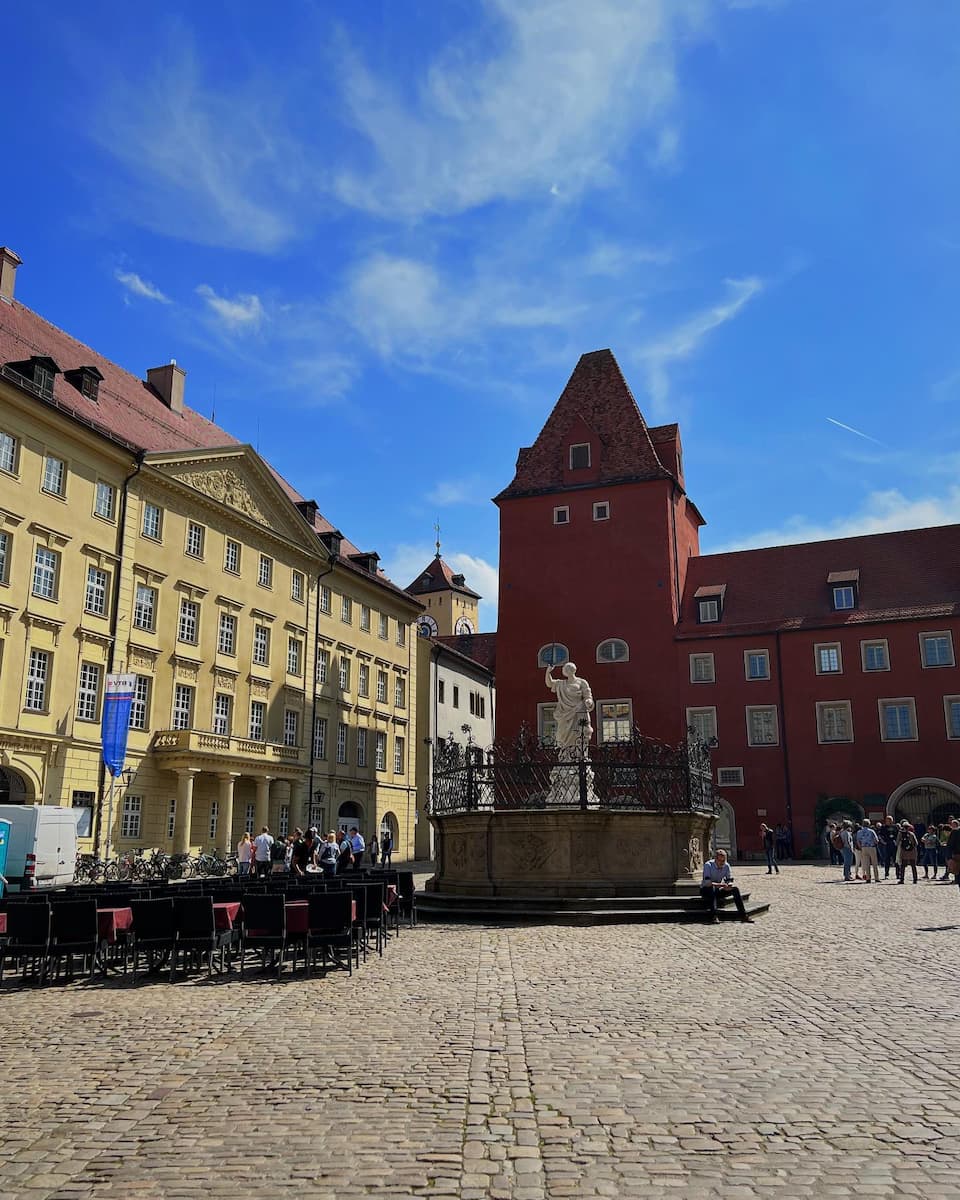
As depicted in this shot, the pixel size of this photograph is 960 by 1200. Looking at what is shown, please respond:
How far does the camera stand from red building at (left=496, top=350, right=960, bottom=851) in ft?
141

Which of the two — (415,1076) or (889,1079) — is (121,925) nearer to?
(415,1076)

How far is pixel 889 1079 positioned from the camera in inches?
270

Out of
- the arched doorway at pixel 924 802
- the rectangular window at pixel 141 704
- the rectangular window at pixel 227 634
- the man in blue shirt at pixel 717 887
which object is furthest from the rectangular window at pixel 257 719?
the arched doorway at pixel 924 802

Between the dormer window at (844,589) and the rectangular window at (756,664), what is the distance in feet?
13.9

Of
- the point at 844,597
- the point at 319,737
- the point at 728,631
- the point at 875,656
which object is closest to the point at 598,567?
the point at 728,631

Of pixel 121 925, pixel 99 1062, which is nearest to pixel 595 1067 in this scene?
pixel 99 1062

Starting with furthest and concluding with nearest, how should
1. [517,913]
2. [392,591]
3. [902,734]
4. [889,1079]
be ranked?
1. [392,591]
2. [902,734]
3. [517,913]
4. [889,1079]

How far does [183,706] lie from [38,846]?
11.7 m

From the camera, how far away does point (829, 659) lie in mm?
45031

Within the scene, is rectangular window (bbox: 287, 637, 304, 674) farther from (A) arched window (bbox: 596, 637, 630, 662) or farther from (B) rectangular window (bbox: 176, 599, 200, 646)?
(A) arched window (bbox: 596, 637, 630, 662)

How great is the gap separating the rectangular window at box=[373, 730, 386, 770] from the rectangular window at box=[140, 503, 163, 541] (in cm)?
1854

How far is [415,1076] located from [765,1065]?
8.38ft

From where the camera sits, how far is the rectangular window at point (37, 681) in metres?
30.1

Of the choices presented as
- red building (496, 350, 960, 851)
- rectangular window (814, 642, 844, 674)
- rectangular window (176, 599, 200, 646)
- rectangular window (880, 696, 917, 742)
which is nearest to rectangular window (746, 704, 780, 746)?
red building (496, 350, 960, 851)
